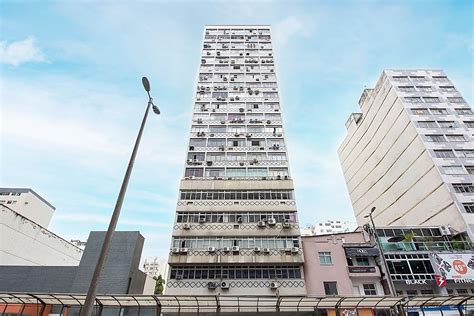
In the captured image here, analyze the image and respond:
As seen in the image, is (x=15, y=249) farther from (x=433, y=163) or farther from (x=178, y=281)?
(x=433, y=163)

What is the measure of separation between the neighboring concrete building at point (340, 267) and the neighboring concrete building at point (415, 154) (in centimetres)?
1318

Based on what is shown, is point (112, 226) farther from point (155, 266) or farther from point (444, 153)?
point (155, 266)

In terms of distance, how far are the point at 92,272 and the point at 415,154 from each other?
154 feet

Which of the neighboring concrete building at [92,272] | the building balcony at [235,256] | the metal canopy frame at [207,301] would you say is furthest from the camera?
the building balcony at [235,256]

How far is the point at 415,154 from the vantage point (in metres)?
42.5


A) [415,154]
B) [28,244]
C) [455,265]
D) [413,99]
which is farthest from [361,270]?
[28,244]

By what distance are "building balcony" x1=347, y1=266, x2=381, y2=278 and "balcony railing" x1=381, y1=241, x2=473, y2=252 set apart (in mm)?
3036

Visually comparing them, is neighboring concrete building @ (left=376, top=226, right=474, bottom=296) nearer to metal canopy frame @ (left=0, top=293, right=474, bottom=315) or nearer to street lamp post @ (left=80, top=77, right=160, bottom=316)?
metal canopy frame @ (left=0, top=293, right=474, bottom=315)

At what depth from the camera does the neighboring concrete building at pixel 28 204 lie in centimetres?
5491

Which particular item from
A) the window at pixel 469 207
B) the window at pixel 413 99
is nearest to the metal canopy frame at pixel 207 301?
the window at pixel 469 207

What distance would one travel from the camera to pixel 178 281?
2747 cm

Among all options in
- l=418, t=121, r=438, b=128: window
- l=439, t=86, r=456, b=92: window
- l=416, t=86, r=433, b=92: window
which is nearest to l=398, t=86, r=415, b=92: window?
l=416, t=86, r=433, b=92: window

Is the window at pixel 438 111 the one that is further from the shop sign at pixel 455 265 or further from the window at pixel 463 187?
the shop sign at pixel 455 265

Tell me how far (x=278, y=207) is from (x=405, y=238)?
14.9 m
